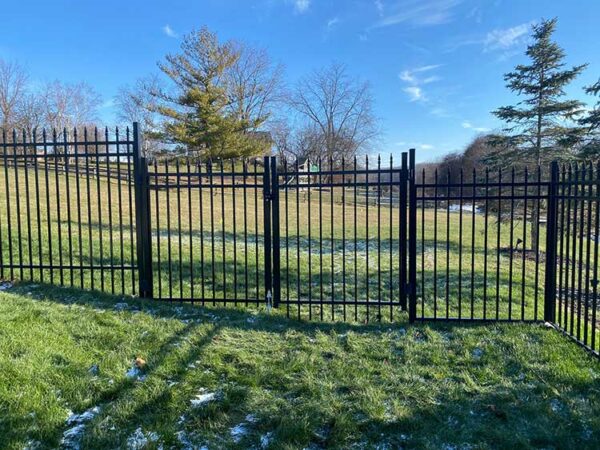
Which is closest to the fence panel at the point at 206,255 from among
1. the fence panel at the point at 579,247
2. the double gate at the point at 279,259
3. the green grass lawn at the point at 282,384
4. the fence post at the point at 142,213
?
the double gate at the point at 279,259

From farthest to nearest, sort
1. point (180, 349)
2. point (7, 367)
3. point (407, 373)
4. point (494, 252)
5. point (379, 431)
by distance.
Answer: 1. point (494, 252)
2. point (180, 349)
3. point (407, 373)
4. point (7, 367)
5. point (379, 431)

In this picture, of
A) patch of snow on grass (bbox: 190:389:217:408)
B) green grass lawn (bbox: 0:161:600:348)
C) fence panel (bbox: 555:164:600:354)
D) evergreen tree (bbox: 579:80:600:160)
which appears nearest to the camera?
patch of snow on grass (bbox: 190:389:217:408)

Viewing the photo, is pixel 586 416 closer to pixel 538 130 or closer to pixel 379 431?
pixel 379 431

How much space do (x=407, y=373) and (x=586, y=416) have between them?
1146 mm

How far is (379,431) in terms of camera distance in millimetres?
2432

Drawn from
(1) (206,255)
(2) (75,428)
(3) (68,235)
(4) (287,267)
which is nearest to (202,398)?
(2) (75,428)

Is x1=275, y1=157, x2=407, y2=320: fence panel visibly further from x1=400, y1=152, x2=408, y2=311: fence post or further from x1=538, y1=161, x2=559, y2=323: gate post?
x1=538, y1=161, x2=559, y2=323: gate post

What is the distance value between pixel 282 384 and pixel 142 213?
284 cm

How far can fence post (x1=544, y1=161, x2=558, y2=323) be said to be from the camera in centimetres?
423

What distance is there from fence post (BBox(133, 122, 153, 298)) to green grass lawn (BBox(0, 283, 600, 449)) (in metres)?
0.72

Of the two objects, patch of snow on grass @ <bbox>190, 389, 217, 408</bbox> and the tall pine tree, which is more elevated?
the tall pine tree

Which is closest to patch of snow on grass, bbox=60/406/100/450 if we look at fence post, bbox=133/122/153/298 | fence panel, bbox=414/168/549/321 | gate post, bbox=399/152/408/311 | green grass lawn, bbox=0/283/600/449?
green grass lawn, bbox=0/283/600/449

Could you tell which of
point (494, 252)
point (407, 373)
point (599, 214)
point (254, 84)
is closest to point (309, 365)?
point (407, 373)

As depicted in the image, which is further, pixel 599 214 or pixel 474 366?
pixel 599 214
